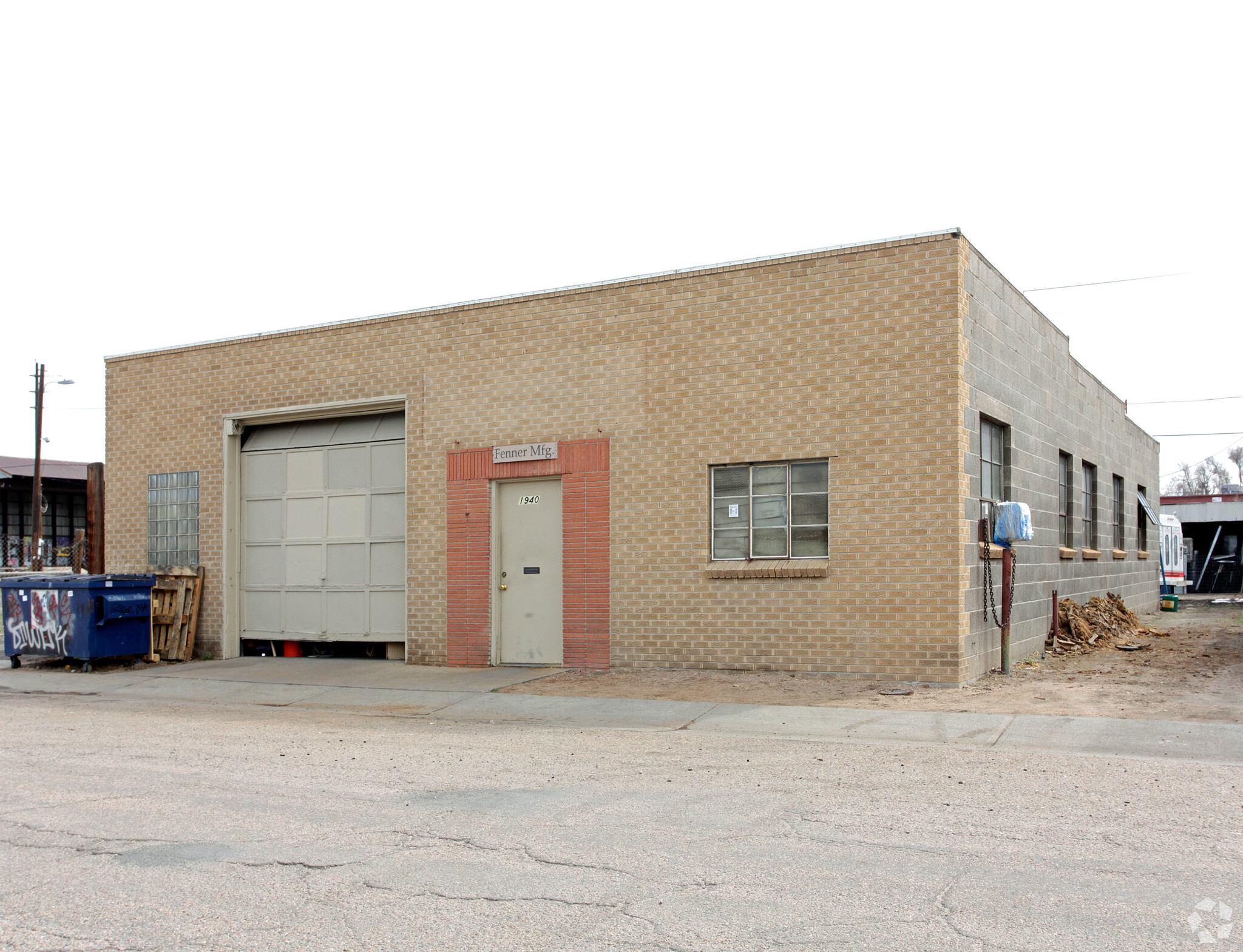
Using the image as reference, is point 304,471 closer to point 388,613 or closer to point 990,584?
point 388,613

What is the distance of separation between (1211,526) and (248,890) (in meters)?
46.2

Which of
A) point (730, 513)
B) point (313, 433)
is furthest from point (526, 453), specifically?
point (313, 433)

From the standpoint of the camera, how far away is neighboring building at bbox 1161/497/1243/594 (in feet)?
131

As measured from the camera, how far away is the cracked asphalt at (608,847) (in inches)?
178

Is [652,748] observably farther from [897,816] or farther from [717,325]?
[717,325]

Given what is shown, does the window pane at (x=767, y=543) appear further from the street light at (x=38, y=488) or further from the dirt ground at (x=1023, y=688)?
the street light at (x=38, y=488)

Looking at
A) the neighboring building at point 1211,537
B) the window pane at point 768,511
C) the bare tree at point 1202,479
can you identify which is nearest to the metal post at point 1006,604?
the window pane at point 768,511

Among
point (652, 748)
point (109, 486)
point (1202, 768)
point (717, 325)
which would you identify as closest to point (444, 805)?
point (652, 748)

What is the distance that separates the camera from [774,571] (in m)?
12.7

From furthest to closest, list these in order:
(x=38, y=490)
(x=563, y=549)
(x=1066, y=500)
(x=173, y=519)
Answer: (x=38, y=490) < (x=1066, y=500) < (x=173, y=519) < (x=563, y=549)

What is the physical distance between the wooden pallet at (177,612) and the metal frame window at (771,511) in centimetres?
857

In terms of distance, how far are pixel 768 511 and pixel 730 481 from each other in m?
0.61

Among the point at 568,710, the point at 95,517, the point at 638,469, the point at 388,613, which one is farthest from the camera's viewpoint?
the point at 95,517

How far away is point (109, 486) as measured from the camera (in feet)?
59.1
